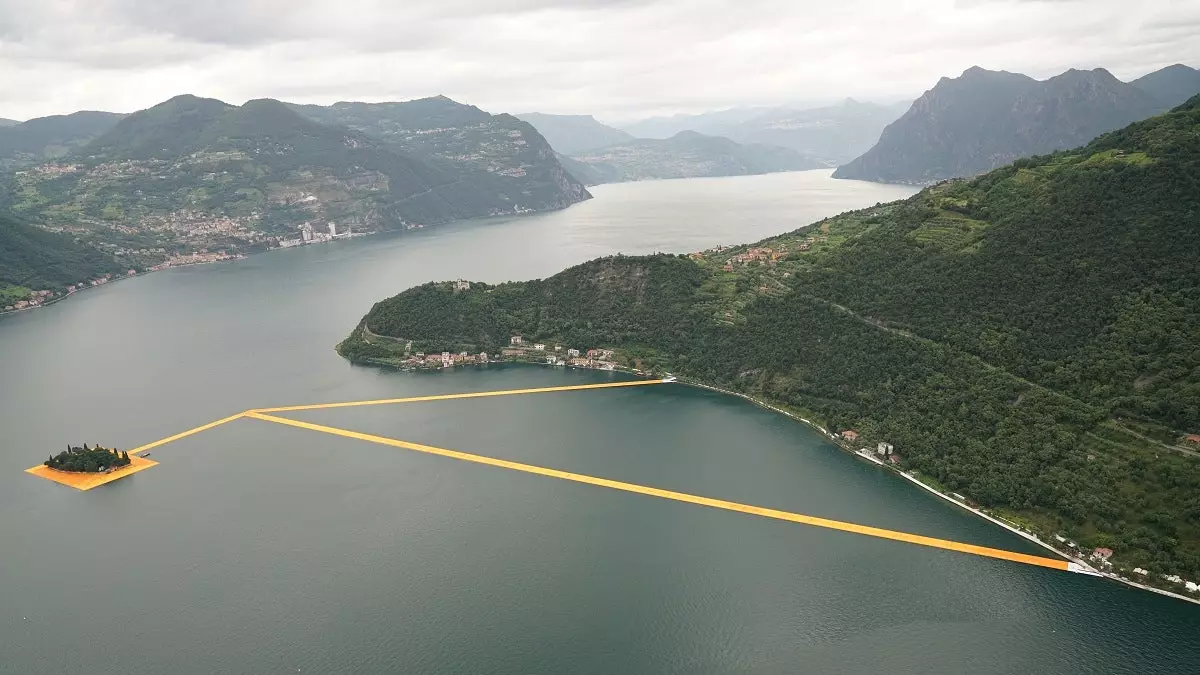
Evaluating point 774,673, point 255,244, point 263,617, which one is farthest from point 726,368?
point 255,244

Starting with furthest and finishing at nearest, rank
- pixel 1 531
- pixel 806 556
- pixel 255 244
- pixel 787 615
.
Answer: pixel 255 244 → pixel 1 531 → pixel 806 556 → pixel 787 615

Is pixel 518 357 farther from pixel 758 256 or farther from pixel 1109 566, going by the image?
pixel 1109 566

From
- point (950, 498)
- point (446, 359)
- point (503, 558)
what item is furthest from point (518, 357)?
point (950, 498)

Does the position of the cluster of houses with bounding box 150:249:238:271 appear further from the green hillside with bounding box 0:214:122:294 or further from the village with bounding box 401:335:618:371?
the village with bounding box 401:335:618:371

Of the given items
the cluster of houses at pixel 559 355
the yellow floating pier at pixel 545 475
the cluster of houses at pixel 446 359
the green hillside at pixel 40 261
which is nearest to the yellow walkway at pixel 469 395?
the yellow floating pier at pixel 545 475

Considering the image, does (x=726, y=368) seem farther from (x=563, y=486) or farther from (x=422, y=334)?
(x=422, y=334)
